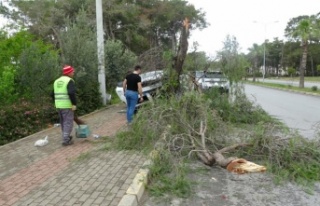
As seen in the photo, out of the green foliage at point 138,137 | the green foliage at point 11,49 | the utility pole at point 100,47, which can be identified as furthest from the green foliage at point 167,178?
the utility pole at point 100,47

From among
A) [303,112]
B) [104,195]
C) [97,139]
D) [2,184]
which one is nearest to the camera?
[104,195]

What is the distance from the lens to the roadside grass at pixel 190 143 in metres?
5.23

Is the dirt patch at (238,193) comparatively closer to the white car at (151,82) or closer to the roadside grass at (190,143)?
the roadside grass at (190,143)

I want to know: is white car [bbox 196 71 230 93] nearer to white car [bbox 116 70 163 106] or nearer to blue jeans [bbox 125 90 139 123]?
white car [bbox 116 70 163 106]

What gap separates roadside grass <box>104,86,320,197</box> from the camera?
5230mm

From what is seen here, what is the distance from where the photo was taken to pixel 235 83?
10500 mm

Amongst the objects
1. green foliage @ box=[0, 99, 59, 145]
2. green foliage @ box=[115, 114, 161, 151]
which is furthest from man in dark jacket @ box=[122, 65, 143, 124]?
green foliage @ box=[0, 99, 59, 145]

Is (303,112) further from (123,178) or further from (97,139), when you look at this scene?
(123,178)

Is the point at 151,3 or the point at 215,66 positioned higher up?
the point at 151,3

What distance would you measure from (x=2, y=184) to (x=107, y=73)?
12.0 m

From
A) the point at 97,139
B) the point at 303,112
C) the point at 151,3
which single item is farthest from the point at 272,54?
the point at 97,139

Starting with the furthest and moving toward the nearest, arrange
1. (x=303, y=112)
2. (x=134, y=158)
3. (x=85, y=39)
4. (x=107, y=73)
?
(x=107, y=73)
(x=303, y=112)
(x=85, y=39)
(x=134, y=158)

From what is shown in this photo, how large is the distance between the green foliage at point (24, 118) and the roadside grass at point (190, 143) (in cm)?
253

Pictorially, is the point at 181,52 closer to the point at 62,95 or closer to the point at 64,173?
the point at 62,95
